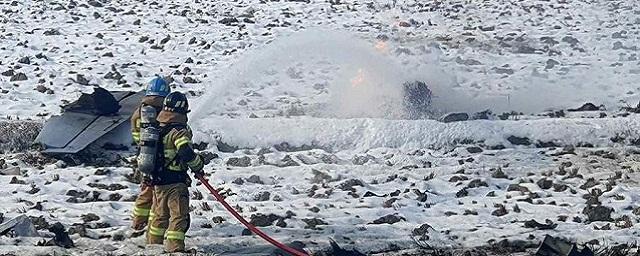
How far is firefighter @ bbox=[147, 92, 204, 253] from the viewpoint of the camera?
8.18 metres

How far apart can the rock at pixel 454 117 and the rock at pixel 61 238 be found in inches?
270

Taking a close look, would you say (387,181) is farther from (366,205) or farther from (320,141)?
(320,141)

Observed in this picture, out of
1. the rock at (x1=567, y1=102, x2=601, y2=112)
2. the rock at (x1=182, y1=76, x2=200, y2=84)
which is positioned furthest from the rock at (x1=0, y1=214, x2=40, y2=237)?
the rock at (x1=182, y1=76, x2=200, y2=84)

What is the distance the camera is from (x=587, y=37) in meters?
22.3

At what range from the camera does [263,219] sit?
30.8 feet

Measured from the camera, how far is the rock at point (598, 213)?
934 cm

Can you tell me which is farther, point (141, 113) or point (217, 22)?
point (217, 22)

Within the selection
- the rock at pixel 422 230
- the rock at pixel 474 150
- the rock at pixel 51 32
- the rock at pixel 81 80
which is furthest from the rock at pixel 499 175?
the rock at pixel 51 32

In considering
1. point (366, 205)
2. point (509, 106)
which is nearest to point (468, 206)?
point (366, 205)

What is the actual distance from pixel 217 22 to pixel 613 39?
10.3 meters

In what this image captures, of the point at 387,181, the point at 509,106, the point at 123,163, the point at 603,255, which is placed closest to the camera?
Answer: the point at 603,255

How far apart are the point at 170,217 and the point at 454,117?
21.9 ft

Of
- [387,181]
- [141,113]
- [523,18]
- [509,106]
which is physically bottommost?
[523,18]

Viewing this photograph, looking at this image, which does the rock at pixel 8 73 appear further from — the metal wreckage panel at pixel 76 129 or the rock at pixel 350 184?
the rock at pixel 350 184
